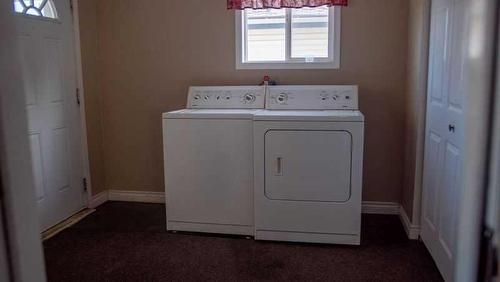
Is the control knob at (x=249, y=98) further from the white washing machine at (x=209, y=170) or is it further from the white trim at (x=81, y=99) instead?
the white trim at (x=81, y=99)

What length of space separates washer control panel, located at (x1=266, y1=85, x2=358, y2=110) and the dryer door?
1.72ft

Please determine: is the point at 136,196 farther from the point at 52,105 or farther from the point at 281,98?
the point at 281,98

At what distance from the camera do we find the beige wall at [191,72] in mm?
3408

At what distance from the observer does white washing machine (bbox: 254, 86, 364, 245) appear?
2.87 meters

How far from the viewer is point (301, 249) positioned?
2953 mm

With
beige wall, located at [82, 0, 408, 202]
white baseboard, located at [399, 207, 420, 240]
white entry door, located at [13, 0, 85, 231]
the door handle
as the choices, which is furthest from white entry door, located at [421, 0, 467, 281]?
white entry door, located at [13, 0, 85, 231]

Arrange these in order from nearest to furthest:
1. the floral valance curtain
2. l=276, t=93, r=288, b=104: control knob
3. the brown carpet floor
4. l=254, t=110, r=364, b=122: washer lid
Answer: the brown carpet floor < l=254, t=110, r=364, b=122: washer lid < the floral valance curtain < l=276, t=93, r=288, b=104: control knob

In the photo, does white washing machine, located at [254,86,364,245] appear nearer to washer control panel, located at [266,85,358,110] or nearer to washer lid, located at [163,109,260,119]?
washer lid, located at [163,109,260,119]

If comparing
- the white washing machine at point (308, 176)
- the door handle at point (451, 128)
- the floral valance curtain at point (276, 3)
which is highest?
the floral valance curtain at point (276, 3)

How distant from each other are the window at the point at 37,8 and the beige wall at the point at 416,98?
9.13 feet

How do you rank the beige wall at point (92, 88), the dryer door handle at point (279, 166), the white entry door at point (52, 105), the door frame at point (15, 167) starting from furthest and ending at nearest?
1. the beige wall at point (92, 88)
2. the white entry door at point (52, 105)
3. the dryer door handle at point (279, 166)
4. the door frame at point (15, 167)

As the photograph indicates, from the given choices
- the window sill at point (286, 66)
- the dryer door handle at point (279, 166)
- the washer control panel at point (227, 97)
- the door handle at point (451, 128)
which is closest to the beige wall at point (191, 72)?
the window sill at point (286, 66)

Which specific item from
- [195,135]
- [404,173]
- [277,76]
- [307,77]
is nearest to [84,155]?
[195,135]

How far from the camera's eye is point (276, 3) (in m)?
3.40
